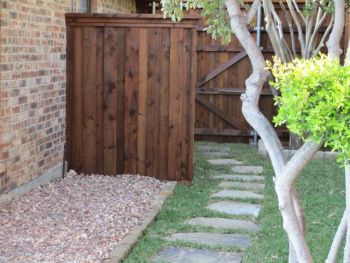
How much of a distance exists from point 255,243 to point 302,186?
2.72m

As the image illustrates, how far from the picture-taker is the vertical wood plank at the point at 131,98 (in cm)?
870

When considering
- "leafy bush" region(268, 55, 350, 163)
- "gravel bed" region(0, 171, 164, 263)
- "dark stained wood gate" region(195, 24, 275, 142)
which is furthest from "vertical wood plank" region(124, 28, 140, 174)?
"leafy bush" region(268, 55, 350, 163)

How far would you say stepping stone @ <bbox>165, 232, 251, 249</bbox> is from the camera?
5922 millimetres

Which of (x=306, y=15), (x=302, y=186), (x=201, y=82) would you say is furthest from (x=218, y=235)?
(x=201, y=82)

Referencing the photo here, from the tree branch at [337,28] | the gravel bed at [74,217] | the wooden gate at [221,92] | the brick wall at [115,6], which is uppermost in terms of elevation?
the brick wall at [115,6]

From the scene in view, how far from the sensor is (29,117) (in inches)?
295

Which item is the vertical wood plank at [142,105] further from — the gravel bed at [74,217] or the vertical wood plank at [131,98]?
the gravel bed at [74,217]

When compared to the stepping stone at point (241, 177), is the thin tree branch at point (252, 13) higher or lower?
higher

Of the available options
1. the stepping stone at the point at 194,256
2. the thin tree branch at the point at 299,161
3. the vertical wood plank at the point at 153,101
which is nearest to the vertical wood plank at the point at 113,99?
the vertical wood plank at the point at 153,101

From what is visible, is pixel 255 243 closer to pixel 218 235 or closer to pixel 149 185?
pixel 218 235

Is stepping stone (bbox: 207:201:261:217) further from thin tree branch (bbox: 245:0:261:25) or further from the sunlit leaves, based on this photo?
thin tree branch (bbox: 245:0:261:25)

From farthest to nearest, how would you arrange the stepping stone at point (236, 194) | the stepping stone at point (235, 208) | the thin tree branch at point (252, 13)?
the stepping stone at point (236, 194) → the stepping stone at point (235, 208) → the thin tree branch at point (252, 13)

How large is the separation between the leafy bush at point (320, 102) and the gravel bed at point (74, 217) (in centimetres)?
255

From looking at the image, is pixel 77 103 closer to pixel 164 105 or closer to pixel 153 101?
pixel 153 101
